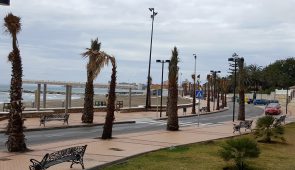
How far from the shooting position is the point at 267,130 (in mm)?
24109

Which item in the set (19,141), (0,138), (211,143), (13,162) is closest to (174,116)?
(211,143)

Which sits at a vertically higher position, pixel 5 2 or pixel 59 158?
pixel 5 2

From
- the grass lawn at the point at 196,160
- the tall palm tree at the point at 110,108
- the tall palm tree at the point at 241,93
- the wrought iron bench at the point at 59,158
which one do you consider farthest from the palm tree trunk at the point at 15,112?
the tall palm tree at the point at 241,93

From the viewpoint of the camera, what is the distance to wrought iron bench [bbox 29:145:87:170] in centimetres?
1167

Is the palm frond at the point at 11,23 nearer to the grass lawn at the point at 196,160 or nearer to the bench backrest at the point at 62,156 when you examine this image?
the bench backrest at the point at 62,156

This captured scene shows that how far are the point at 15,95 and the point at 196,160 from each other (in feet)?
22.0

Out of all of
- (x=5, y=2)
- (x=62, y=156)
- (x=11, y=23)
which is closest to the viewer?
(x=5, y=2)

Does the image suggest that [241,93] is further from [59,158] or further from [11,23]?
[59,158]

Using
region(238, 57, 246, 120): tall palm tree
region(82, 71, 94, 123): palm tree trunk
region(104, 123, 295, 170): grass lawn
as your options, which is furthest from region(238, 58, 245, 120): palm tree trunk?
region(104, 123, 295, 170): grass lawn

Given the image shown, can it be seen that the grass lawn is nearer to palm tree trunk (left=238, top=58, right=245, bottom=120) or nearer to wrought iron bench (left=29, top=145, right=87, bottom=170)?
wrought iron bench (left=29, top=145, right=87, bottom=170)

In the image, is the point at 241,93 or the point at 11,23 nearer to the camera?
the point at 11,23

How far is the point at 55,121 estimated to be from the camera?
32.7m

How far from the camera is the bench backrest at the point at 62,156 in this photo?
12172 mm

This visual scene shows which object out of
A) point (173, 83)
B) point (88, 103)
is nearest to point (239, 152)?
point (173, 83)
